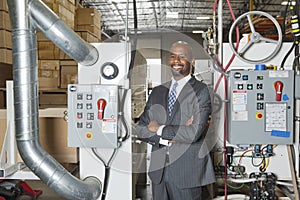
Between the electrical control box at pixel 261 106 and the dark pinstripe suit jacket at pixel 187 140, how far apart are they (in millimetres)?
190

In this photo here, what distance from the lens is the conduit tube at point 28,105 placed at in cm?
155

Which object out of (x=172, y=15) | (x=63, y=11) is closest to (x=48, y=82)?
(x=63, y=11)

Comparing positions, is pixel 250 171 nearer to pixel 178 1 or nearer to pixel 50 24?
pixel 50 24

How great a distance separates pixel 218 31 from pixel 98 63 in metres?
0.78

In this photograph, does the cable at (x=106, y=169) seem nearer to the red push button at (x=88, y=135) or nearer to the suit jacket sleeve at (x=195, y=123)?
the red push button at (x=88, y=135)

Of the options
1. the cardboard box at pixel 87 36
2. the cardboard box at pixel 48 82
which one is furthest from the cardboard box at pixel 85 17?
the cardboard box at pixel 48 82

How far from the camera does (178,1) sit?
718 centimetres

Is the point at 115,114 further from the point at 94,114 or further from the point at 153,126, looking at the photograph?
the point at 153,126

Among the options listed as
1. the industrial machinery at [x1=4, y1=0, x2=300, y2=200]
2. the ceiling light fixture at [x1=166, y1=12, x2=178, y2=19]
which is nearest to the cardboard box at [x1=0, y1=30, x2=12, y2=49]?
the industrial machinery at [x1=4, y1=0, x2=300, y2=200]

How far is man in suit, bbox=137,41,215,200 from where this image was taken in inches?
77.3

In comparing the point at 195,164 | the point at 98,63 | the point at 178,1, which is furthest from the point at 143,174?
the point at 178,1

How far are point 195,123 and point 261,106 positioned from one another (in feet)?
1.30

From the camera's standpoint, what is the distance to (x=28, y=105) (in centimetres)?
157

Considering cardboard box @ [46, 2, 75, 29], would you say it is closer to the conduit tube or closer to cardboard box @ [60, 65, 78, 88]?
cardboard box @ [60, 65, 78, 88]
